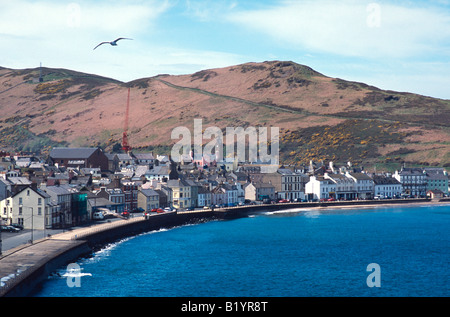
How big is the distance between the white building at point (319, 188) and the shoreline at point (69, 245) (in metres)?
24.6

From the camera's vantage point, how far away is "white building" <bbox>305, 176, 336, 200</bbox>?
143 meters

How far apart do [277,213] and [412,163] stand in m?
78.0

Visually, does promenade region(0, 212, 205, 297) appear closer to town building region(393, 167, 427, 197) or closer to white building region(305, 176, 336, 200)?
white building region(305, 176, 336, 200)

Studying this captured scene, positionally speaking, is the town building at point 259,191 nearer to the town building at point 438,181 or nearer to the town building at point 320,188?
the town building at point 320,188

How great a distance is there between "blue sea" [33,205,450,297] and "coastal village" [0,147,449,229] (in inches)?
405

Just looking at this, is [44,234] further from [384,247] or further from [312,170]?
[312,170]

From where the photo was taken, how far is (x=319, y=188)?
142875 millimetres

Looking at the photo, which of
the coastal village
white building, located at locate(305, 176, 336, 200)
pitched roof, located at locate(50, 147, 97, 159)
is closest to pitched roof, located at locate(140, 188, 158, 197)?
the coastal village

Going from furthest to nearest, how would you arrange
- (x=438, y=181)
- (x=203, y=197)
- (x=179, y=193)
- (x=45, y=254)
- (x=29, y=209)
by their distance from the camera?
(x=438, y=181) → (x=203, y=197) → (x=179, y=193) → (x=29, y=209) → (x=45, y=254)

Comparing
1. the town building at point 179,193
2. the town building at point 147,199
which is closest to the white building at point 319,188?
the town building at point 179,193

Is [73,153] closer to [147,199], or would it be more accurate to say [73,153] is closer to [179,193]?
[179,193]

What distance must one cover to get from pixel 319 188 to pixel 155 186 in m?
43.9

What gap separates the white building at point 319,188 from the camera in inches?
5635

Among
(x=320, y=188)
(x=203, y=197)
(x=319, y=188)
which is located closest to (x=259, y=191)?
(x=319, y=188)
